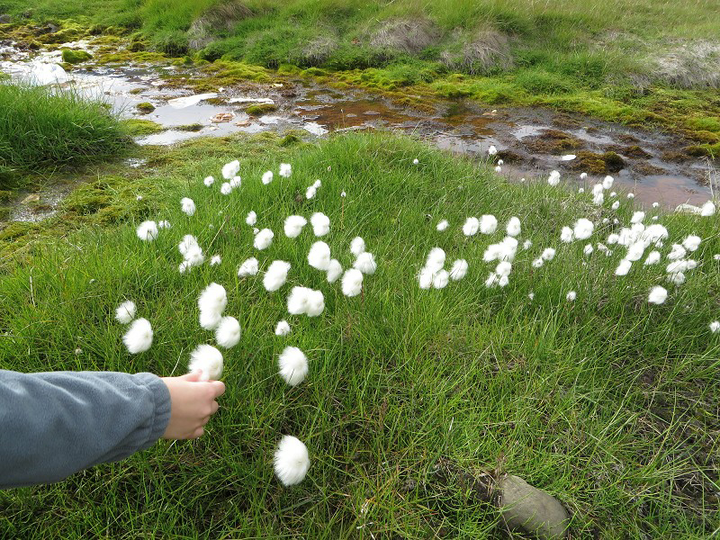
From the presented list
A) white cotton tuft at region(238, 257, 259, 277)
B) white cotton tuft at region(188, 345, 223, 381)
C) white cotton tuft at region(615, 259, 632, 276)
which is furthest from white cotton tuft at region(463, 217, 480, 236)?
white cotton tuft at region(188, 345, 223, 381)

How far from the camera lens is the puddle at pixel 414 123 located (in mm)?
6031

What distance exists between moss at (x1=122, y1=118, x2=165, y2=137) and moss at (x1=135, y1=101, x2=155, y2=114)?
652 mm

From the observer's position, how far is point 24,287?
2416mm

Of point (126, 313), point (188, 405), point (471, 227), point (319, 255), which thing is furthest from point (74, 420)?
point (471, 227)

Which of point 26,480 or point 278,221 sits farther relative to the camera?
point 278,221

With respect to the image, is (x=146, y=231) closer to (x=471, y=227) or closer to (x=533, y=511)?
(x=471, y=227)

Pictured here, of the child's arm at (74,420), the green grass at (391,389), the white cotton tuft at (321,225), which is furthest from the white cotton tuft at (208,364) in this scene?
the white cotton tuft at (321,225)

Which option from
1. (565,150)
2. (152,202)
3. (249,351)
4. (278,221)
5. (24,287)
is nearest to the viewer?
(249,351)

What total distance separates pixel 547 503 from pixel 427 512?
0.42m

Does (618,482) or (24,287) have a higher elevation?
(24,287)

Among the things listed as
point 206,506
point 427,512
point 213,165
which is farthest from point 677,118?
point 206,506

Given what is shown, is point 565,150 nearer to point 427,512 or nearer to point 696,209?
point 696,209

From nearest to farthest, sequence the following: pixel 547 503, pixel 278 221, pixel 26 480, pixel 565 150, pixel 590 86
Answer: pixel 26 480
pixel 547 503
pixel 278 221
pixel 565 150
pixel 590 86

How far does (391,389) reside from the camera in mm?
2035
